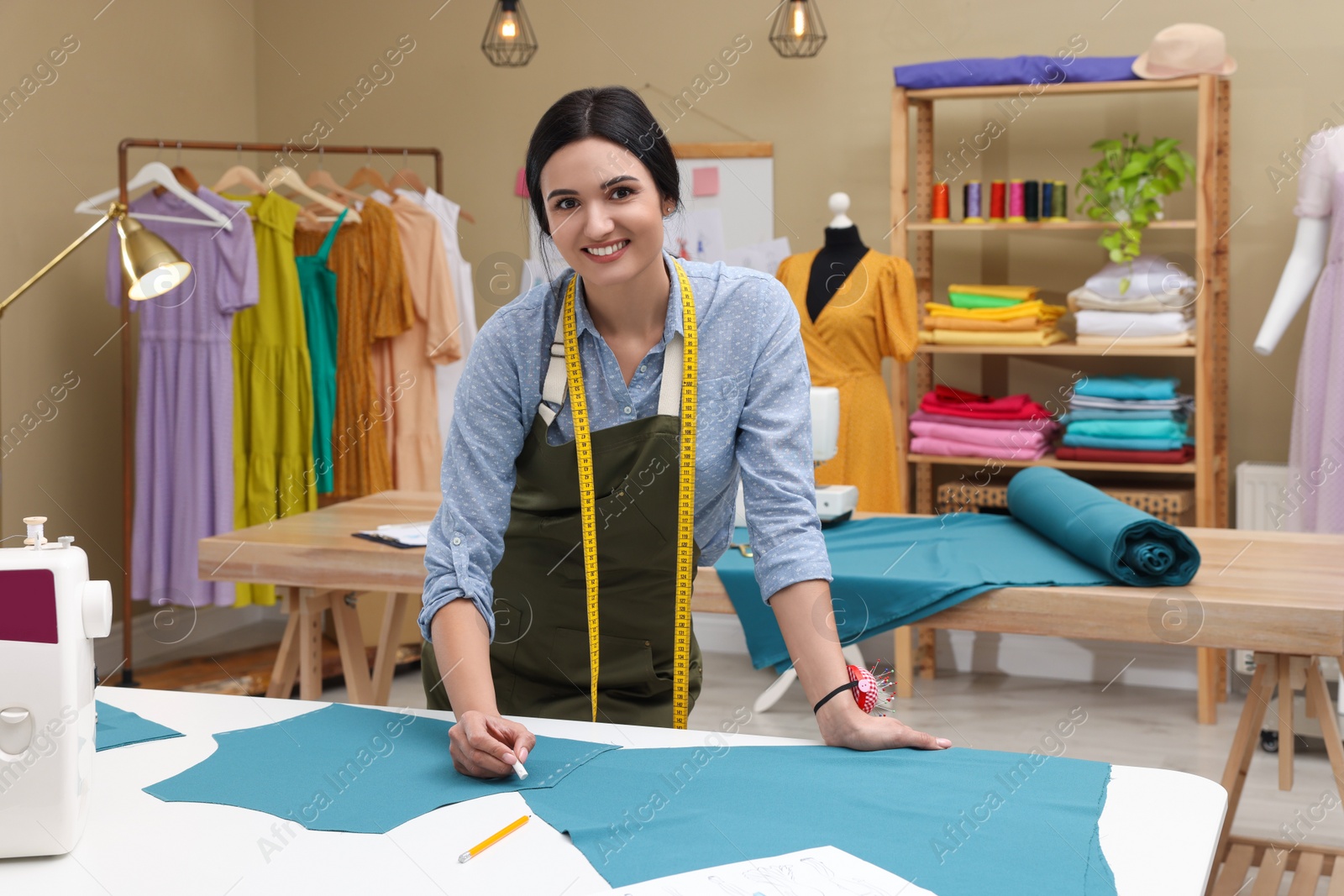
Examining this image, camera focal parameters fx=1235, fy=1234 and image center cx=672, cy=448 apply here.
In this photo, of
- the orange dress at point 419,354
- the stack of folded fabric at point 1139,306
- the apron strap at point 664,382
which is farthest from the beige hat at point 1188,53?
the apron strap at point 664,382

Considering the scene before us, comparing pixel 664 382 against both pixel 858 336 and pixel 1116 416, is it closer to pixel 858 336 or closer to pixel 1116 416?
pixel 858 336

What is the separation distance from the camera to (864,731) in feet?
4.41

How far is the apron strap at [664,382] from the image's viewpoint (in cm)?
157

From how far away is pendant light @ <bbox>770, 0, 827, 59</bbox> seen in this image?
4.23m

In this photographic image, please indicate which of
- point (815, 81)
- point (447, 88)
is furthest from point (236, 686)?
point (815, 81)

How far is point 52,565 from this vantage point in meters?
1.11

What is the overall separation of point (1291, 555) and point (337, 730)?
1738 millimetres

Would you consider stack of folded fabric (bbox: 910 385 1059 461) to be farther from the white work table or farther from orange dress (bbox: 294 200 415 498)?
the white work table

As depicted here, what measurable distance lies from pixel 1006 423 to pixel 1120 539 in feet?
6.22

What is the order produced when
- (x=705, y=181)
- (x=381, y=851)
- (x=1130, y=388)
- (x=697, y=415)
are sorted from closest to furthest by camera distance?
1. (x=381, y=851)
2. (x=697, y=415)
3. (x=1130, y=388)
4. (x=705, y=181)

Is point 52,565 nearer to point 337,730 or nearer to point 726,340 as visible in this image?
point 337,730

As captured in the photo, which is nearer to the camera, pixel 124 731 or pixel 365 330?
pixel 124 731

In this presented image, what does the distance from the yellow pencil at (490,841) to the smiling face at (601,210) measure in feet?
2.12

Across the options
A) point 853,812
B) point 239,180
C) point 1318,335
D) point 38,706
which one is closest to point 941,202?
point 1318,335
